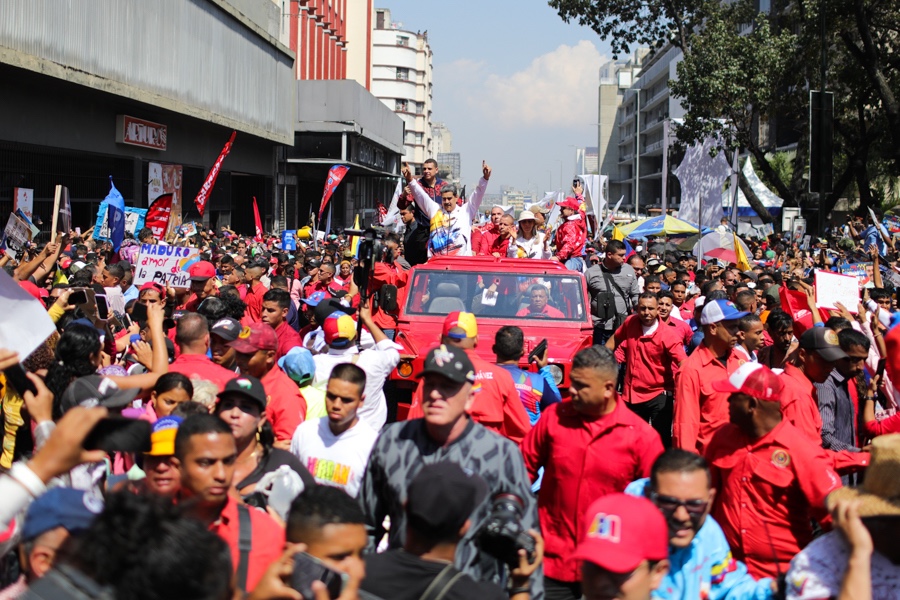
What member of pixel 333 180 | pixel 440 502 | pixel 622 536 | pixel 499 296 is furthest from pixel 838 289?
pixel 333 180

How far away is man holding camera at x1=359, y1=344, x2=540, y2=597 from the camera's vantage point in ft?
14.2

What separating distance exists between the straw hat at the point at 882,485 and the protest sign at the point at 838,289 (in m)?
6.21

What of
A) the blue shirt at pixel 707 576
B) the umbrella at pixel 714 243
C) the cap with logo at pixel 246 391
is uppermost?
the umbrella at pixel 714 243

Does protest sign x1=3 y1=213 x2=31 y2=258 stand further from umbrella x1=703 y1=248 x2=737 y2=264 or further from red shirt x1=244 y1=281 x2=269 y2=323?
umbrella x1=703 y1=248 x2=737 y2=264

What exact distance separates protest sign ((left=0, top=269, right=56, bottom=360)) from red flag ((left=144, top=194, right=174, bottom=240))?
11675mm

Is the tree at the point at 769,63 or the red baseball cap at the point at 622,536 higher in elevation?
the tree at the point at 769,63

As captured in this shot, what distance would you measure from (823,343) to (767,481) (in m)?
2.08

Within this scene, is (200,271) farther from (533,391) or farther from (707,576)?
(707,576)

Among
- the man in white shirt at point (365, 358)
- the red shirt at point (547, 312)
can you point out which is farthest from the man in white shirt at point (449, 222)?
the man in white shirt at point (365, 358)

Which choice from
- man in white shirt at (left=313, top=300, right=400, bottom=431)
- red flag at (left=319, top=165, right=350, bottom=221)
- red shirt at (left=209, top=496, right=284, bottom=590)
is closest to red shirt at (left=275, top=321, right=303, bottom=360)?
man in white shirt at (left=313, top=300, right=400, bottom=431)

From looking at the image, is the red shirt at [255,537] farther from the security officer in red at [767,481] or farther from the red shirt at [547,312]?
the red shirt at [547,312]

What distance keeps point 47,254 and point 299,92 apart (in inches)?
1638

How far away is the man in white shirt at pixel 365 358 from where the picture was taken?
22.0 ft

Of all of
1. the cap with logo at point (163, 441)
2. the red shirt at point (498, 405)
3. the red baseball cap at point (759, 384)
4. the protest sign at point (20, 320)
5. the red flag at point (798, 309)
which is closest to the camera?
the cap with logo at point (163, 441)
